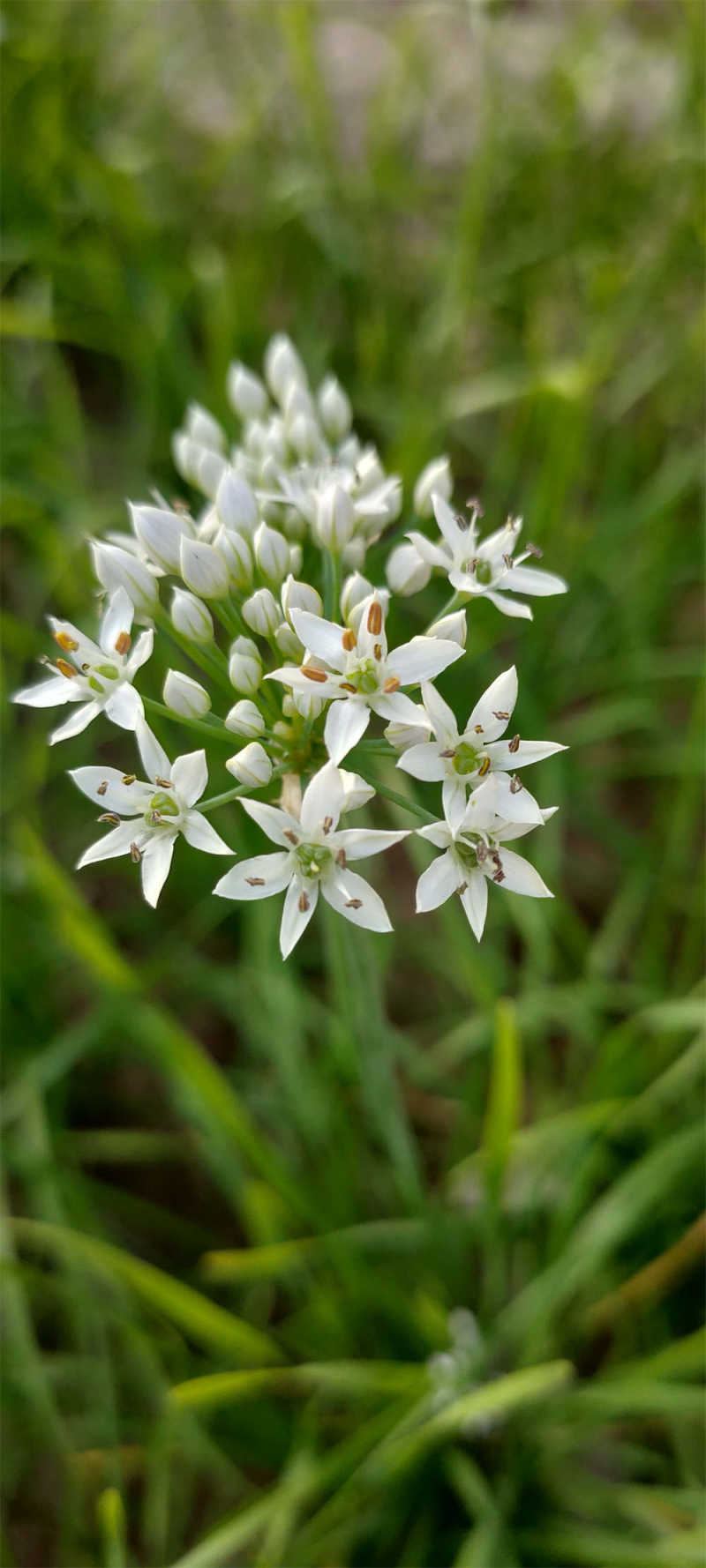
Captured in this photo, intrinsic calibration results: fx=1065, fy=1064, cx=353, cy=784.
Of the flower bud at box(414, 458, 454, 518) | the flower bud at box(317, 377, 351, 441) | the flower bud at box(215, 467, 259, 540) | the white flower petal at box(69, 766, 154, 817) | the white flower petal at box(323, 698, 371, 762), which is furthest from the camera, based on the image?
the flower bud at box(317, 377, 351, 441)

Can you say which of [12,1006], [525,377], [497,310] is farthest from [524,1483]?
[497,310]

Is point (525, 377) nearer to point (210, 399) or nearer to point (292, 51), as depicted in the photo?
point (210, 399)

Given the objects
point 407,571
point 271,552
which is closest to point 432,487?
point 407,571

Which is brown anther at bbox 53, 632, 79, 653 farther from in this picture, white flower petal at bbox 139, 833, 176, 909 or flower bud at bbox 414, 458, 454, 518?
flower bud at bbox 414, 458, 454, 518

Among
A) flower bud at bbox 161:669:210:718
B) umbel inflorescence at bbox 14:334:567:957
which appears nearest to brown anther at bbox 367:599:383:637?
umbel inflorescence at bbox 14:334:567:957

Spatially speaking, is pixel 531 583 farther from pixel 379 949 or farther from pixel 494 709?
pixel 379 949

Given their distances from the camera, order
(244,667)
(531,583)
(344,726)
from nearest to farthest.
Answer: (344,726)
(244,667)
(531,583)
